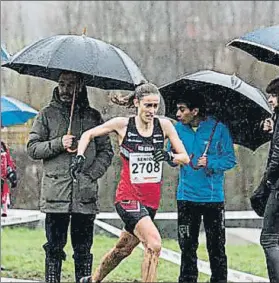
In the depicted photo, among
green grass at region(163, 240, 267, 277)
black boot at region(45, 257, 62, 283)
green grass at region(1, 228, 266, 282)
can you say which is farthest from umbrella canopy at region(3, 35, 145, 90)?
green grass at region(163, 240, 267, 277)

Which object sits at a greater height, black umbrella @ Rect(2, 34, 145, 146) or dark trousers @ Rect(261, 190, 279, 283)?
black umbrella @ Rect(2, 34, 145, 146)

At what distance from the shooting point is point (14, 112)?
24.8 ft

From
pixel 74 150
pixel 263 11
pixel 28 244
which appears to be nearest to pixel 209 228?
pixel 74 150

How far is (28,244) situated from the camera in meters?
9.05

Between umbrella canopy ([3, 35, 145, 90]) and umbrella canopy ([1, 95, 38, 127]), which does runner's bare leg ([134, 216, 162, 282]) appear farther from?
umbrella canopy ([1, 95, 38, 127])

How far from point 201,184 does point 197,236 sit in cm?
35

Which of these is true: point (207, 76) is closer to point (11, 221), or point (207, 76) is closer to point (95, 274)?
point (95, 274)

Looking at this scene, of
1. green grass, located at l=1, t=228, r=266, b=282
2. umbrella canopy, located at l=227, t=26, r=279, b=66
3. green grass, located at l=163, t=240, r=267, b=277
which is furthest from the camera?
green grass, located at l=163, t=240, r=267, b=277

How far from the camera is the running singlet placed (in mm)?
5434

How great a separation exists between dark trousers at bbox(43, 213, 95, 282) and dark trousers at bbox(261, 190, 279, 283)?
1.10 meters

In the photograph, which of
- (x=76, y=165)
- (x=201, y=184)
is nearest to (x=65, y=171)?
(x=76, y=165)

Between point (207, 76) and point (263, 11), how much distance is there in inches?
174

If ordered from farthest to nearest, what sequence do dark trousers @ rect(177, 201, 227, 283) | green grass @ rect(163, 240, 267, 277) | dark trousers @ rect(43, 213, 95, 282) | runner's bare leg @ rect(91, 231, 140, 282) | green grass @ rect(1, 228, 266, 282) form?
green grass @ rect(163, 240, 267, 277)
green grass @ rect(1, 228, 266, 282)
dark trousers @ rect(177, 201, 227, 283)
runner's bare leg @ rect(91, 231, 140, 282)
dark trousers @ rect(43, 213, 95, 282)

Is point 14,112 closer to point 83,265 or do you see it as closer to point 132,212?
point 83,265
